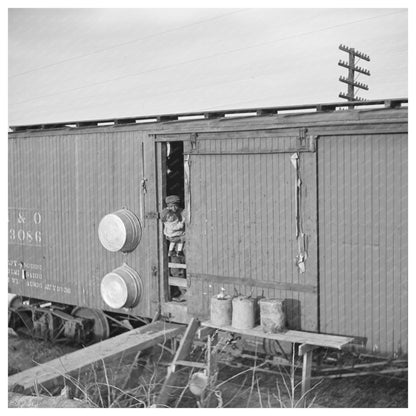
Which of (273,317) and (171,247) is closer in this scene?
(273,317)

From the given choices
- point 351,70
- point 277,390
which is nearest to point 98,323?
point 277,390

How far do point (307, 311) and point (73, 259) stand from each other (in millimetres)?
4930

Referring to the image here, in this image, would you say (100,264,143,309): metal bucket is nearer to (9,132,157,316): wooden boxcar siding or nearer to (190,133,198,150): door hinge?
(9,132,157,316): wooden boxcar siding

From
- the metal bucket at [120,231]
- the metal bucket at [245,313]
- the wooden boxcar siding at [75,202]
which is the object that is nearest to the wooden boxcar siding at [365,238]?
the metal bucket at [245,313]

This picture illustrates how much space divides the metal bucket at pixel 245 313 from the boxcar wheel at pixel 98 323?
4.03 metres

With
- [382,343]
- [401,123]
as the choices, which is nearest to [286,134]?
[401,123]

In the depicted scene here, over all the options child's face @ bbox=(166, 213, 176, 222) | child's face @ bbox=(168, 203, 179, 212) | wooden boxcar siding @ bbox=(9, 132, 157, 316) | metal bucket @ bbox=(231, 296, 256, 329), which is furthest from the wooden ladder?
child's face @ bbox=(168, 203, 179, 212)

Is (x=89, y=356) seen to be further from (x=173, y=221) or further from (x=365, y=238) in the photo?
(x=365, y=238)

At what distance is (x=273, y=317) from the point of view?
866 cm

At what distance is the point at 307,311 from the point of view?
8.80 m

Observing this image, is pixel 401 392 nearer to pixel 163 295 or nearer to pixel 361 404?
pixel 361 404

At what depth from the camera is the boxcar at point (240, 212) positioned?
8.19 m

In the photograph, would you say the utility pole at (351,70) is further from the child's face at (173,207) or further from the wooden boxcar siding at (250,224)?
the wooden boxcar siding at (250,224)

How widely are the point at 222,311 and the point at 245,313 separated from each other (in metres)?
0.38
